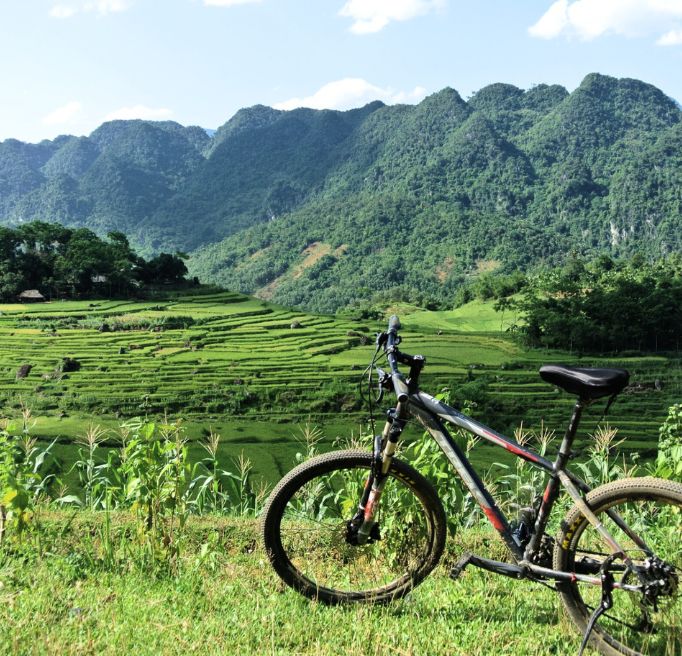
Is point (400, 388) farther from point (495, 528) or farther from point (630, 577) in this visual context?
point (630, 577)

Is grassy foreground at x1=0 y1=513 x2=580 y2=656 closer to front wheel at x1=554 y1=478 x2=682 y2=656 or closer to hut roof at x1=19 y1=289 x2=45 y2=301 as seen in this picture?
front wheel at x1=554 y1=478 x2=682 y2=656

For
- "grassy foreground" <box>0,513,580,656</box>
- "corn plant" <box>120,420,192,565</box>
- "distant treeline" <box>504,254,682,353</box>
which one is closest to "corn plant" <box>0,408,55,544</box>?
"grassy foreground" <box>0,513,580,656</box>

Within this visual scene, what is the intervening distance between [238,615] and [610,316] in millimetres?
43057

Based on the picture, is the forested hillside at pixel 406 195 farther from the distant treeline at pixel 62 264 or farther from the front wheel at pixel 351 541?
the front wheel at pixel 351 541

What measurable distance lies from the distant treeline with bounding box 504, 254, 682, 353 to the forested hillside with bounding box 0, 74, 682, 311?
77.0 ft

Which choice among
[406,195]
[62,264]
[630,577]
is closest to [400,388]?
[630,577]

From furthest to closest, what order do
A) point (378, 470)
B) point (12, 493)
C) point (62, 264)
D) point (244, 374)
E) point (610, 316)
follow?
1. point (62, 264)
2. point (610, 316)
3. point (244, 374)
4. point (12, 493)
5. point (378, 470)

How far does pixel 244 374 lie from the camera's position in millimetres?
34531

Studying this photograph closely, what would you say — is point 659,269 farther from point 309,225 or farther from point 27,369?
point 309,225

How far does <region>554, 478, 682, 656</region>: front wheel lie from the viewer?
1931 millimetres

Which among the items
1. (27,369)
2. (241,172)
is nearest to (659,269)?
(27,369)

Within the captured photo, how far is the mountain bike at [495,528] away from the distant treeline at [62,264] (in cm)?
4897

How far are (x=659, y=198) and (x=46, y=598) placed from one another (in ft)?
398

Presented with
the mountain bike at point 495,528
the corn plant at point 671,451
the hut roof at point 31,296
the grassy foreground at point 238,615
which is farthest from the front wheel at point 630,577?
the hut roof at point 31,296
